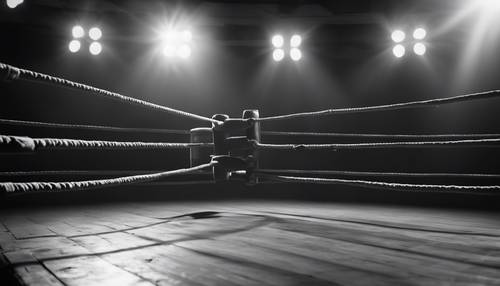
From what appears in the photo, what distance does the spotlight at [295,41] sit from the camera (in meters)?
4.36

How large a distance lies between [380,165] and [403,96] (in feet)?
3.00

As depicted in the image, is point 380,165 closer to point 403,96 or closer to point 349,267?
point 403,96

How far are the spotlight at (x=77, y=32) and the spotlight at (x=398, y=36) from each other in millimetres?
3419

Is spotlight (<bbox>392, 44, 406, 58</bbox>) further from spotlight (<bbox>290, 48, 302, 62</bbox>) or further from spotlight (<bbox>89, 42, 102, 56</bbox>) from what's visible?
spotlight (<bbox>89, 42, 102, 56</bbox>)

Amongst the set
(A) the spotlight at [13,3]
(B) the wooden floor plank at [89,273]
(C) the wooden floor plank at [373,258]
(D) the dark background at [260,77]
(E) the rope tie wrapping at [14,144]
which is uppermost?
(A) the spotlight at [13,3]

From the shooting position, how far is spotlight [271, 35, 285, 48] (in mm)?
4395

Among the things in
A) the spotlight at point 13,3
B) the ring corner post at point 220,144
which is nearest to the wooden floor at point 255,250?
the ring corner post at point 220,144

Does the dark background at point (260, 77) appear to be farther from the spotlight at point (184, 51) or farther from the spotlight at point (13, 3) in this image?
the spotlight at point (184, 51)

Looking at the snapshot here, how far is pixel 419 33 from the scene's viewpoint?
4.11m

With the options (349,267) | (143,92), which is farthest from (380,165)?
(349,267)

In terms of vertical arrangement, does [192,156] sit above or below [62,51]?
below

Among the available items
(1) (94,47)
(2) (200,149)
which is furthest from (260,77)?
(2) (200,149)

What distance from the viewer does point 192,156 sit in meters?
2.63

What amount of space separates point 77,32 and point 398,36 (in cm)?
354
